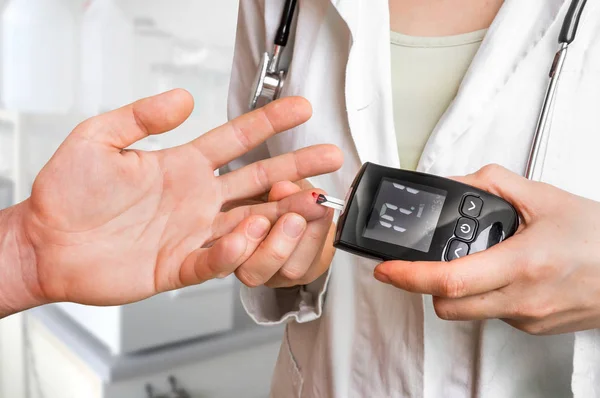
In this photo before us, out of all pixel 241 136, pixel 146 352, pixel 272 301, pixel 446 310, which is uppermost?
pixel 241 136

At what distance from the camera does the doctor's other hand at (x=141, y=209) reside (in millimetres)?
477

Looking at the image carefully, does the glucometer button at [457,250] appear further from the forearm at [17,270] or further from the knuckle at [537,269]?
the forearm at [17,270]

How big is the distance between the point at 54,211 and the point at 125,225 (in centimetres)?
6

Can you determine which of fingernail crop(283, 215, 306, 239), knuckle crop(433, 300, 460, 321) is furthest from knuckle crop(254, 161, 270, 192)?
knuckle crop(433, 300, 460, 321)

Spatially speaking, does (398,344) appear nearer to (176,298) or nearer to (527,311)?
(527,311)

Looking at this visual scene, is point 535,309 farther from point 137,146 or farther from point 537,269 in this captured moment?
point 137,146

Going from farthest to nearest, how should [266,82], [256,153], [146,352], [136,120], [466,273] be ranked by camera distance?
[146,352]
[256,153]
[266,82]
[136,120]
[466,273]

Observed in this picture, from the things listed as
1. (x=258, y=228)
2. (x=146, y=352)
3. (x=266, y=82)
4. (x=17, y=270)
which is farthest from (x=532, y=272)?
(x=146, y=352)

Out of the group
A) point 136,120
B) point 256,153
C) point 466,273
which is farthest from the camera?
point 256,153

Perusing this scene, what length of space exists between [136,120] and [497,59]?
1.09 feet

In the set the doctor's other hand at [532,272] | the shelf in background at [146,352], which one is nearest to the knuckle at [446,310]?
the doctor's other hand at [532,272]

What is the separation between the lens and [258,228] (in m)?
0.46

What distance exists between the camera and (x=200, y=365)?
1406 mm

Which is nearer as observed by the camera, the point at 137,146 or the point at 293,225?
the point at 293,225
